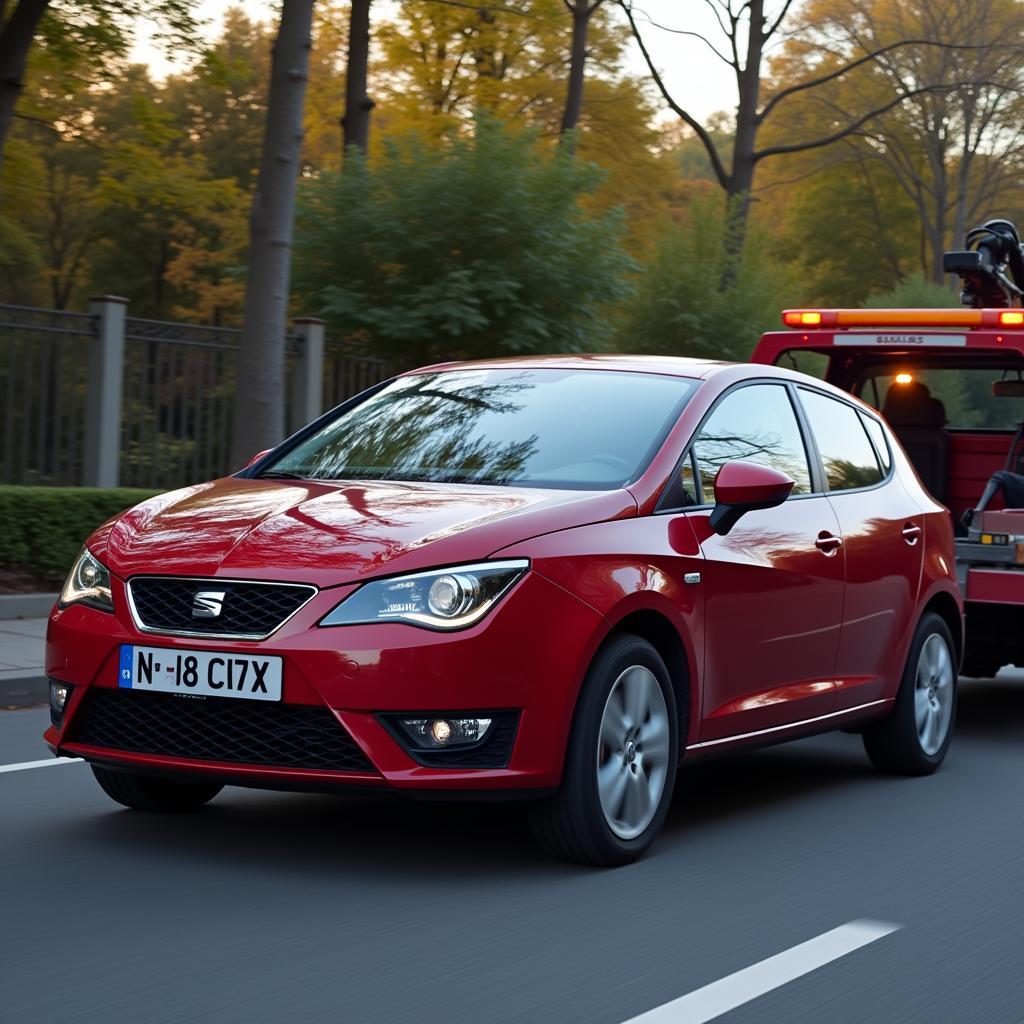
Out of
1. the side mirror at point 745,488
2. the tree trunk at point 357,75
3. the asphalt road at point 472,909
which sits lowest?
the asphalt road at point 472,909

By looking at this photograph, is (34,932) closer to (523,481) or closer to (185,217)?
(523,481)

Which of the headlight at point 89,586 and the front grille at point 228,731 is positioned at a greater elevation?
the headlight at point 89,586

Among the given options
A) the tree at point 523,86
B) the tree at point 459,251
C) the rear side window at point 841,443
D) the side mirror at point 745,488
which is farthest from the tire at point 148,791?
the tree at point 523,86

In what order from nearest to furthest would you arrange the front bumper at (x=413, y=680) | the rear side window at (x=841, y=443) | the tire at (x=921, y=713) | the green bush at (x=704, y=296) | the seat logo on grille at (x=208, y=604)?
the front bumper at (x=413, y=680) → the seat logo on grille at (x=208, y=604) → the rear side window at (x=841, y=443) → the tire at (x=921, y=713) → the green bush at (x=704, y=296)

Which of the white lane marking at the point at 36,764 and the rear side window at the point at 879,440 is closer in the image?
the white lane marking at the point at 36,764

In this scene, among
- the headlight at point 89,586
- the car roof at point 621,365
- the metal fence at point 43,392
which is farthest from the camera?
the metal fence at point 43,392

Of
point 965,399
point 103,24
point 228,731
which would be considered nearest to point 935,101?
point 103,24

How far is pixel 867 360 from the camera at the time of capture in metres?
11.0

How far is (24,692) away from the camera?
924 cm

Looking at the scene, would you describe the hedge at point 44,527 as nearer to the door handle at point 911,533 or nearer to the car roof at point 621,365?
the car roof at point 621,365

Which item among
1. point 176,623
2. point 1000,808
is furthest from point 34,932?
point 1000,808

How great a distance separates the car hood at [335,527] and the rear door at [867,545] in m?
1.68

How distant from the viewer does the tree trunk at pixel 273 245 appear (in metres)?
13.7

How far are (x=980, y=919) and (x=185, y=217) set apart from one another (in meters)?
37.9
